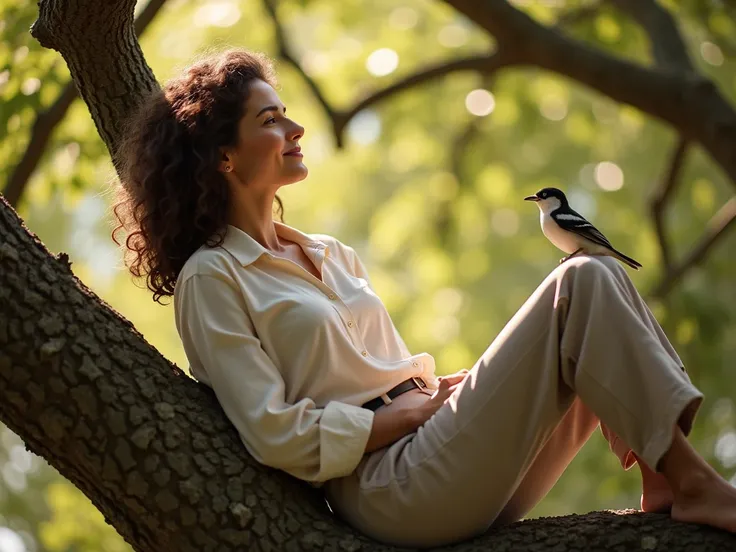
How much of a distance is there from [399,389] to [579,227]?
773mm

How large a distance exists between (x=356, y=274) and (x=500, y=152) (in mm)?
5685

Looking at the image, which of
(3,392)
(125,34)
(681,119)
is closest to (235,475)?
(3,392)

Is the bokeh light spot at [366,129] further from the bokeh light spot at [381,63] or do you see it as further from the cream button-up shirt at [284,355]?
the cream button-up shirt at [284,355]

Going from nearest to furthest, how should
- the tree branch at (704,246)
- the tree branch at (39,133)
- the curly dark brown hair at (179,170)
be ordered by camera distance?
1. the curly dark brown hair at (179,170)
2. the tree branch at (39,133)
3. the tree branch at (704,246)

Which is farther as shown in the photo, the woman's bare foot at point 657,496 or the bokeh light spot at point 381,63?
the bokeh light spot at point 381,63

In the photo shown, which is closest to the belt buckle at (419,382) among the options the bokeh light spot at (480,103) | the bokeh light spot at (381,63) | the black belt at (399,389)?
the black belt at (399,389)

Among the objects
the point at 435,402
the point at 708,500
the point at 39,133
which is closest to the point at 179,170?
the point at 435,402

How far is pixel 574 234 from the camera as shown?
126 inches

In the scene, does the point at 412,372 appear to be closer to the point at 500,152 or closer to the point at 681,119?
the point at 681,119

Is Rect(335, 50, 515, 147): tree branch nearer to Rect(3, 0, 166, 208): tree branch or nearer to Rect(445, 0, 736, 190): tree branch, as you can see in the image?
Rect(445, 0, 736, 190): tree branch

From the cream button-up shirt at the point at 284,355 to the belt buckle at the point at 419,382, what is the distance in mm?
18

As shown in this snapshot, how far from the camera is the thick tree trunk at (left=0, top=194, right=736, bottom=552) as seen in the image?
2.75m

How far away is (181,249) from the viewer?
3.31m

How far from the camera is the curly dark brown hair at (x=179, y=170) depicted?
332cm
